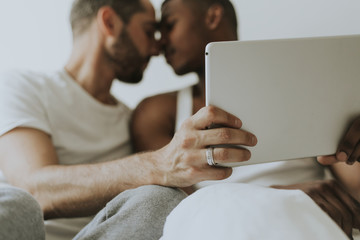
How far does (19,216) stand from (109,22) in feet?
2.99

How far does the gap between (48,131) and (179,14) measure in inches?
24.5

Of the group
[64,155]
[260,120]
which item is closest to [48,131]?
[64,155]

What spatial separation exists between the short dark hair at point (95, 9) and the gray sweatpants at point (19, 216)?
0.89 metres

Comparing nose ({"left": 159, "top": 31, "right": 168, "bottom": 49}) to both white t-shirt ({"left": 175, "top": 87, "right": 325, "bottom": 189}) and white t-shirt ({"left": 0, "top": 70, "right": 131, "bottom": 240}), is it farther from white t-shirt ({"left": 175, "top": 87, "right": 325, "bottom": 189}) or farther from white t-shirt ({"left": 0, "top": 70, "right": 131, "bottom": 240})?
white t-shirt ({"left": 175, "top": 87, "right": 325, "bottom": 189})

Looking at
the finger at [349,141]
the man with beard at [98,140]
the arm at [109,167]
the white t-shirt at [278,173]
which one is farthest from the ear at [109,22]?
the finger at [349,141]

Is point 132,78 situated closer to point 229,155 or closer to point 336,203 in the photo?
point 229,155

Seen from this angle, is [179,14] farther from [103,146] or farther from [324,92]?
[324,92]

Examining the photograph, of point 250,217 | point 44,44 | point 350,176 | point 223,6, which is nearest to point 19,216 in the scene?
point 250,217

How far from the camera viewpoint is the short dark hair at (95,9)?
1.28 meters

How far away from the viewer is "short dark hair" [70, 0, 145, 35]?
1.28 meters

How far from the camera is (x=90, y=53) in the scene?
1270 millimetres

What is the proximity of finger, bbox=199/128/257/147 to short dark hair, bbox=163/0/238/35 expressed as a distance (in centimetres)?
71

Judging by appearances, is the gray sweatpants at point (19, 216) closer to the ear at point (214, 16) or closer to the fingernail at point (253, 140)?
the fingernail at point (253, 140)

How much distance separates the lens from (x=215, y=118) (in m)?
0.67
